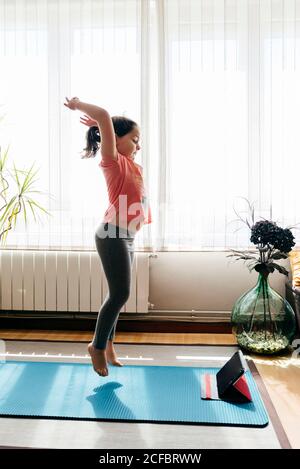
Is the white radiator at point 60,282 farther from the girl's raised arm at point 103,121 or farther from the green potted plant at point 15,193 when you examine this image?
the girl's raised arm at point 103,121

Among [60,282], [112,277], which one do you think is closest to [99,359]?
[112,277]

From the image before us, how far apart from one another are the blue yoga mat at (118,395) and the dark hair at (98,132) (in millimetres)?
1209

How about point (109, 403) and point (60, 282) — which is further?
point (60, 282)

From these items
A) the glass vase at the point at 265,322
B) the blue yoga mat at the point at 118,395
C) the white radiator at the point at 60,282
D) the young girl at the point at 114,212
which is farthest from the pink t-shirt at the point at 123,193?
the white radiator at the point at 60,282

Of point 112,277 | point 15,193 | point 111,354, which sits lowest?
point 111,354

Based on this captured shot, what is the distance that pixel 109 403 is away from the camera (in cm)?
246

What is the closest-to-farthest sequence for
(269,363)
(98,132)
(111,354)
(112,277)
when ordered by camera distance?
1. (112,277)
2. (98,132)
3. (111,354)
4. (269,363)

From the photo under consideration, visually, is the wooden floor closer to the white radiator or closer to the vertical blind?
the white radiator

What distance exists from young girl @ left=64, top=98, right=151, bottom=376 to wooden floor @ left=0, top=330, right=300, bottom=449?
0.90m

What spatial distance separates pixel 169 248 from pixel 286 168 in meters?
1.03

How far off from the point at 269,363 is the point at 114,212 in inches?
52.6

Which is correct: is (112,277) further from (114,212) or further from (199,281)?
(199,281)

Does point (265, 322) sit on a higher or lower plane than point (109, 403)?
higher
